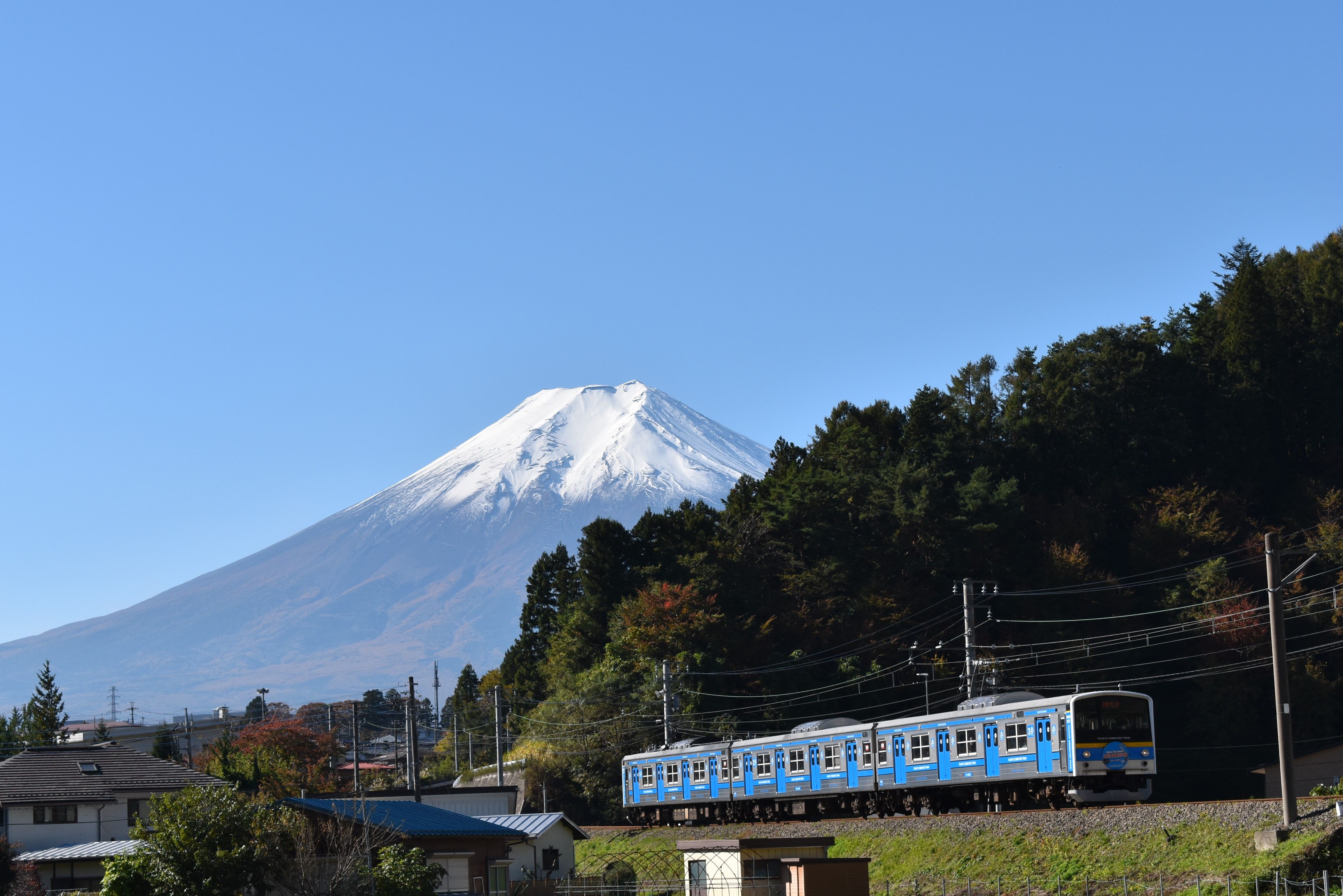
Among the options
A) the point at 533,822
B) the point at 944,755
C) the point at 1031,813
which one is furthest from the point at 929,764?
the point at 533,822

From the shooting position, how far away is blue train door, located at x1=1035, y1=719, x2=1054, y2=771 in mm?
30469

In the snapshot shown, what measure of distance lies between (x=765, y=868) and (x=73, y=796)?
59.7ft

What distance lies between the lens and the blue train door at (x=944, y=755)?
109ft

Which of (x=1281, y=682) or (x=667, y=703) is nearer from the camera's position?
(x=1281, y=682)

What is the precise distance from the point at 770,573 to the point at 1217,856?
35148 millimetres

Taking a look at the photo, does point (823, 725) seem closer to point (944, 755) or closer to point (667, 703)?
point (944, 755)

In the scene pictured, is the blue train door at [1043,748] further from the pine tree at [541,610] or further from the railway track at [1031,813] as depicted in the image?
the pine tree at [541,610]

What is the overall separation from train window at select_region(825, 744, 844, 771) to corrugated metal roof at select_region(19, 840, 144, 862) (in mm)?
17085

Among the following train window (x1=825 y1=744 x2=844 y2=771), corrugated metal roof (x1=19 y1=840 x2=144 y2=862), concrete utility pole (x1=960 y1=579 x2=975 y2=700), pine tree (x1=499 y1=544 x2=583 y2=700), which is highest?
pine tree (x1=499 y1=544 x2=583 y2=700)

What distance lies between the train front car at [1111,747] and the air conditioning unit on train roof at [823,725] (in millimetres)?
8558

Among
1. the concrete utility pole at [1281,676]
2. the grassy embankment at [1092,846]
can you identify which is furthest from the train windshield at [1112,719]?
the concrete utility pole at [1281,676]

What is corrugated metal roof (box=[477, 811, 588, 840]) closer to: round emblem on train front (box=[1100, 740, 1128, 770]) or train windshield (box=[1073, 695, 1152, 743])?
train windshield (box=[1073, 695, 1152, 743])

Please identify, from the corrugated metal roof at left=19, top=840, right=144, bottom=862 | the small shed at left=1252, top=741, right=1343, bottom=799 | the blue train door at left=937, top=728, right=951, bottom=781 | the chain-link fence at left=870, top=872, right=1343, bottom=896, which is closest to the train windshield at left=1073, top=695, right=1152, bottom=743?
the blue train door at left=937, top=728, right=951, bottom=781

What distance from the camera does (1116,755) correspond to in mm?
30391
